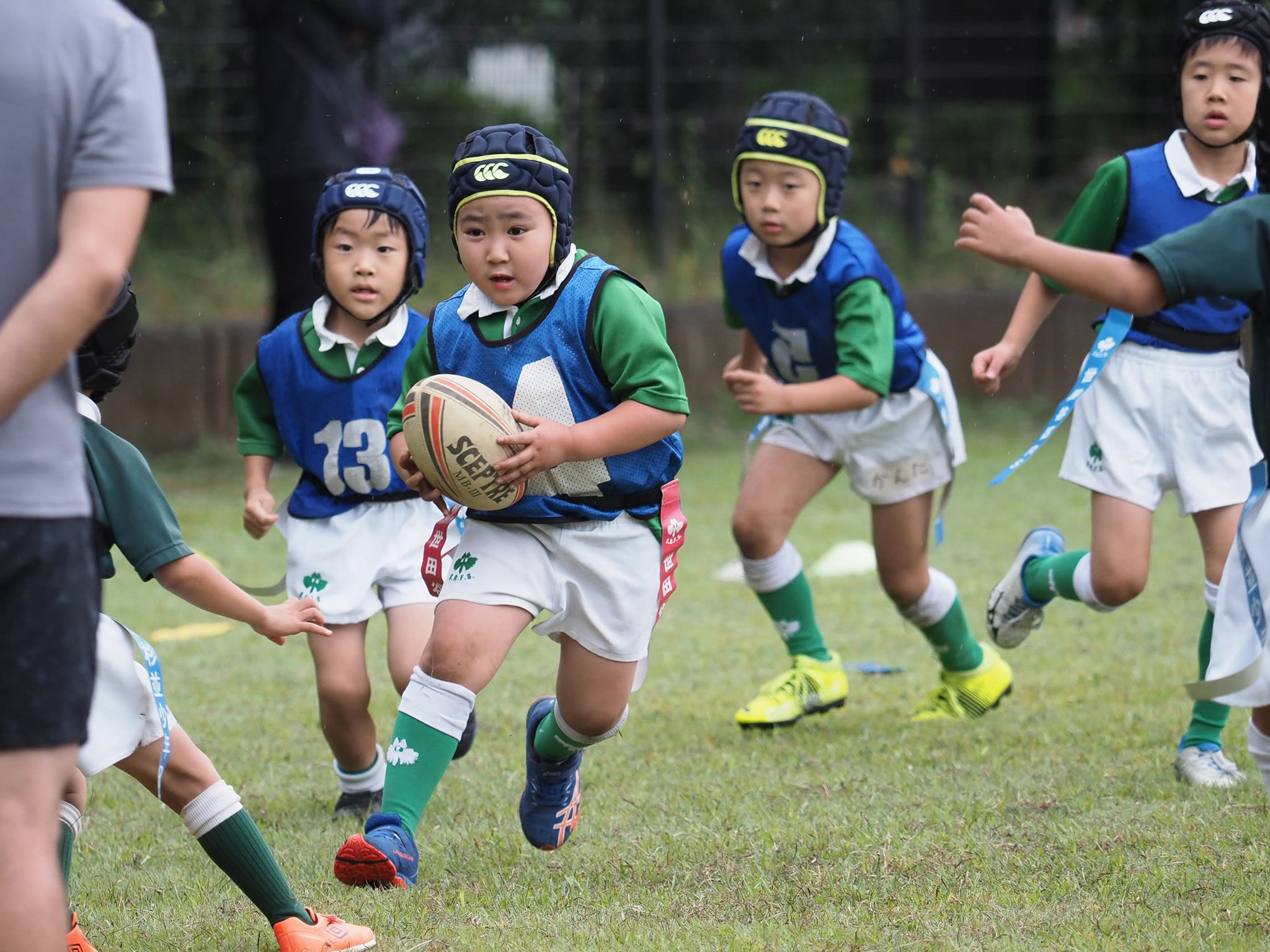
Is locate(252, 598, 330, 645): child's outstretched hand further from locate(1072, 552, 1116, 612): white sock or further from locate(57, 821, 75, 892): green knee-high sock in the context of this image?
locate(1072, 552, 1116, 612): white sock

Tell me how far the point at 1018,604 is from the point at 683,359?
695 centimetres

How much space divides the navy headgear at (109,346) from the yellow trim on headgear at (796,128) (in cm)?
244

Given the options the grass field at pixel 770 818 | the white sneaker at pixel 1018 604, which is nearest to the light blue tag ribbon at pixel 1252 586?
the grass field at pixel 770 818

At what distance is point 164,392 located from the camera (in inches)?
448

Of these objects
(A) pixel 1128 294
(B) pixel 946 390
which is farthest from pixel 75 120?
(B) pixel 946 390

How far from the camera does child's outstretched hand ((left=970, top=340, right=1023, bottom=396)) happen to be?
435 centimetres

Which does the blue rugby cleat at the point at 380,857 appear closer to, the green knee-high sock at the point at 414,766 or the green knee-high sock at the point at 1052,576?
the green knee-high sock at the point at 414,766

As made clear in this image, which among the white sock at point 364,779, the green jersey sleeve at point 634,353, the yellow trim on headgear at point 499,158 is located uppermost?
the yellow trim on headgear at point 499,158

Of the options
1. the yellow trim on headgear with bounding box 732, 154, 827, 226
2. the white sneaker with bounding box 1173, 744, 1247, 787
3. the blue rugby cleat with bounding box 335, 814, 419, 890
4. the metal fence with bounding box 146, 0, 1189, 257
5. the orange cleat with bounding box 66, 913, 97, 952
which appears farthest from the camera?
the metal fence with bounding box 146, 0, 1189, 257

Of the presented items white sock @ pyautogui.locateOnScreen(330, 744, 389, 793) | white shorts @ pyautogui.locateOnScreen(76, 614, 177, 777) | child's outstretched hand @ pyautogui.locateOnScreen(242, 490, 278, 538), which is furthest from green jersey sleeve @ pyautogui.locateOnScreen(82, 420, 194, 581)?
white sock @ pyautogui.locateOnScreen(330, 744, 389, 793)

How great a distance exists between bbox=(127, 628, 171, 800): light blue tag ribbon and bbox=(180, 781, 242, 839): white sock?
8 cm

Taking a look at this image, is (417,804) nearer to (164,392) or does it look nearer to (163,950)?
(163,950)

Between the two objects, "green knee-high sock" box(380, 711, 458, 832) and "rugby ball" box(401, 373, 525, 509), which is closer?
"rugby ball" box(401, 373, 525, 509)

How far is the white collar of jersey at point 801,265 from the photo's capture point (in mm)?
5145
